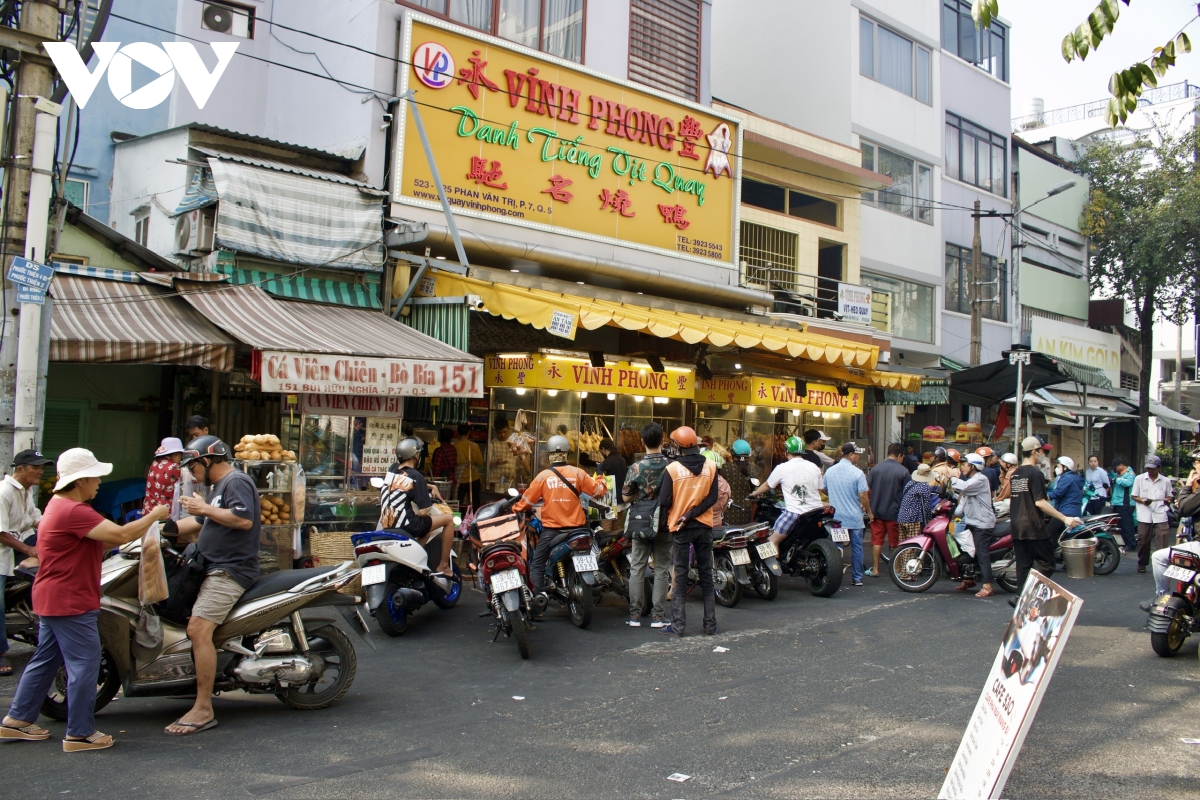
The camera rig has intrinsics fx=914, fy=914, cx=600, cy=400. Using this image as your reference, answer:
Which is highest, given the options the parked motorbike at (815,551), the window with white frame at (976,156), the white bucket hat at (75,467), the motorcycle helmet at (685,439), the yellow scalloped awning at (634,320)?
the window with white frame at (976,156)

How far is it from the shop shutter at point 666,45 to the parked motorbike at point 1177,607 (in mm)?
11802

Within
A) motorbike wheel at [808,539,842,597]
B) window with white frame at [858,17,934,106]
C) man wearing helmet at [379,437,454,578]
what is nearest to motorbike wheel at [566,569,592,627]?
man wearing helmet at [379,437,454,578]

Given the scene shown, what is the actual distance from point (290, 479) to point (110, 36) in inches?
351

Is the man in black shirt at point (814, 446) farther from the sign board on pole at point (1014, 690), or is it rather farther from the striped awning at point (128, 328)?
the sign board on pole at point (1014, 690)

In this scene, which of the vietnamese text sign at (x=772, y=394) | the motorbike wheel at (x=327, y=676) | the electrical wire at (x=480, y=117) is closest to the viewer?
the motorbike wheel at (x=327, y=676)

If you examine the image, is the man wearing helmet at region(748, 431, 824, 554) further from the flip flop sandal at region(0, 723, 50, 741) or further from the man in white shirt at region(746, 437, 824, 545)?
the flip flop sandal at region(0, 723, 50, 741)

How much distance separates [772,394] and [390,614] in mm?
9563

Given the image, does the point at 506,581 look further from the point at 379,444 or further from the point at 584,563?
the point at 379,444

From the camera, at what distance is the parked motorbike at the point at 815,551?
1020cm

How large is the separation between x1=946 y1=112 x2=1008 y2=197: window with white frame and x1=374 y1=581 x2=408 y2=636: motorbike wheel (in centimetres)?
2225

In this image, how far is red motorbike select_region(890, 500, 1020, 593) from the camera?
10773 millimetres

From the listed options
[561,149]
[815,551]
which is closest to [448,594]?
[815,551]

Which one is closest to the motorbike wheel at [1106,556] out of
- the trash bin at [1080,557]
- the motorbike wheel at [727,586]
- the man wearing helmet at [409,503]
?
the trash bin at [1080,557]

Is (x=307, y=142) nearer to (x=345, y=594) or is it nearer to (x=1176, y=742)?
(x=345, y=594)
